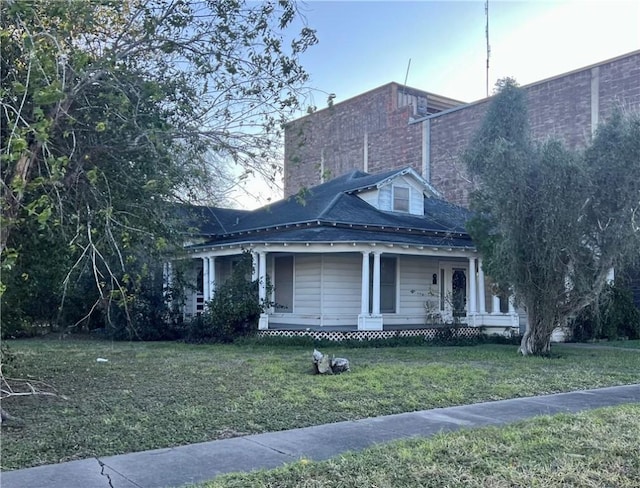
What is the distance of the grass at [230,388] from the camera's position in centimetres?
633

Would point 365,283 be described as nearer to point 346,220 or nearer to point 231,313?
point 346,220

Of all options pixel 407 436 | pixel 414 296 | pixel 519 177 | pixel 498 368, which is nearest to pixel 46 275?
pixel 407 436

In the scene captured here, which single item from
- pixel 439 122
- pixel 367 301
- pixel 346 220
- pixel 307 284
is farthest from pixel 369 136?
pixel 367 301

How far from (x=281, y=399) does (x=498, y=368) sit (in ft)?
17.4

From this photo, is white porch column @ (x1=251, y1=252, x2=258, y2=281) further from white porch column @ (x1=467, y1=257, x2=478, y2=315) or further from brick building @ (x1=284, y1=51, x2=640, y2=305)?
white porch column @ (x1=467, y1=257, x2=478, y2=315)

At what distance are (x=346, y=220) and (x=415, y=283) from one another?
3545 millimetres

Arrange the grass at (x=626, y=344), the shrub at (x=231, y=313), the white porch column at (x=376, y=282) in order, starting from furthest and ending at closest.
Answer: the grass at (x=626, y=344) < the white porch column at (x=376, y=282) < the shrub at (x=231, y=313)

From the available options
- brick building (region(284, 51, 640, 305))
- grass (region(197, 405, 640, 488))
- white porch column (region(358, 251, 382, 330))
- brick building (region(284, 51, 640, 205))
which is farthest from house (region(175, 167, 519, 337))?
grass (region(197, 405, 640, 488))

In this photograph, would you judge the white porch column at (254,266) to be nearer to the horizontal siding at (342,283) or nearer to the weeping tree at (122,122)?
the horizontal siding at (342,283)

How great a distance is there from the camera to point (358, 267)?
19.0 metres

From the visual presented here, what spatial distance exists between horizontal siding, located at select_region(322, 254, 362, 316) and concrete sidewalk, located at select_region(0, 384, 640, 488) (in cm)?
1042

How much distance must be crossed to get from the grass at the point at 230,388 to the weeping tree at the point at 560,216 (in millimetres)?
1551

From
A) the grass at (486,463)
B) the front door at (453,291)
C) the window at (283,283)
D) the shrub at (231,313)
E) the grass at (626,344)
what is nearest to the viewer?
the grass at (486,463)

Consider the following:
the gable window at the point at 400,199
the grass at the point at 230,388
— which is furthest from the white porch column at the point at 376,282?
the gable window at the point at 400,199
